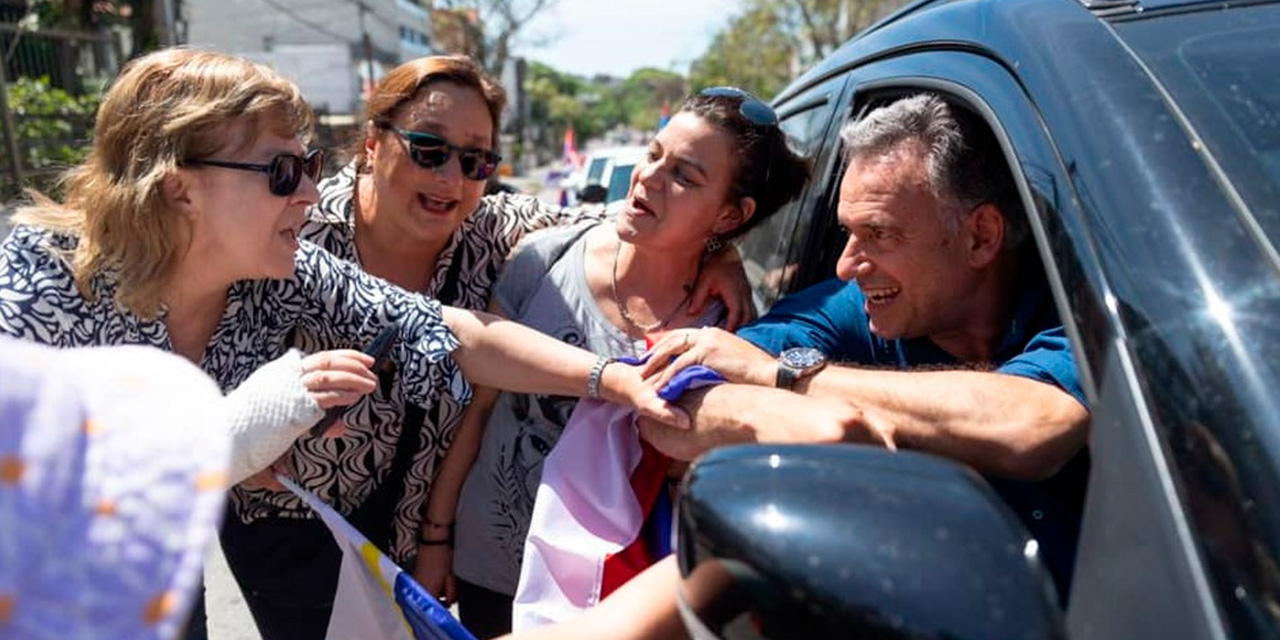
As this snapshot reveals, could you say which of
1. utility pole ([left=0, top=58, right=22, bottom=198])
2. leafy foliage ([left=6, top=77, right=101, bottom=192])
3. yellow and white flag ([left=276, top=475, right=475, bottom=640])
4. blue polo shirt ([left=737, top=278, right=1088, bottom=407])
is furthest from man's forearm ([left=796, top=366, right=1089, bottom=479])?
leafy foliage ([left=6, top=77, right=101, bottom=192])

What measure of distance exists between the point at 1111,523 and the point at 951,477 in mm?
155

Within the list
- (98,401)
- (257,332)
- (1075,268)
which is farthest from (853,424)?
(257,332)

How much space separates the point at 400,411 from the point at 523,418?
0.27m

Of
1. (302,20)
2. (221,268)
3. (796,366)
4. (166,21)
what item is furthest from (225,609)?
(302,20)

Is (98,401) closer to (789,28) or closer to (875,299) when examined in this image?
(875,299)

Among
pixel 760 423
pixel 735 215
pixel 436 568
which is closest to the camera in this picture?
pixel 760 423

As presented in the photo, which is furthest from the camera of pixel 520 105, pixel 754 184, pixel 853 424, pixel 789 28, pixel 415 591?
pixel 520 105

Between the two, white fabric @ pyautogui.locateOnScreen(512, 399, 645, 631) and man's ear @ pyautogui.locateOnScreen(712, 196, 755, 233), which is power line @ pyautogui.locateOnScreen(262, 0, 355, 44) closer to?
man's ear @ pyautogui.locateOnScreen(712, 196, 755, 233)

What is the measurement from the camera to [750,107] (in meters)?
2.14

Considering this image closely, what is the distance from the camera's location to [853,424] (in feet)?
4.47

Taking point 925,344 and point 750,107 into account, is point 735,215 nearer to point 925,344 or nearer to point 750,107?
point 750,107

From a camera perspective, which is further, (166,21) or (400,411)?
(166,21)

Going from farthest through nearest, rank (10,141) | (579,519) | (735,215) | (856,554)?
(10,141), (735,215), (579,519), (856,554)

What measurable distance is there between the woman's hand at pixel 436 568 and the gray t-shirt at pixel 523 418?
59 millimetres
